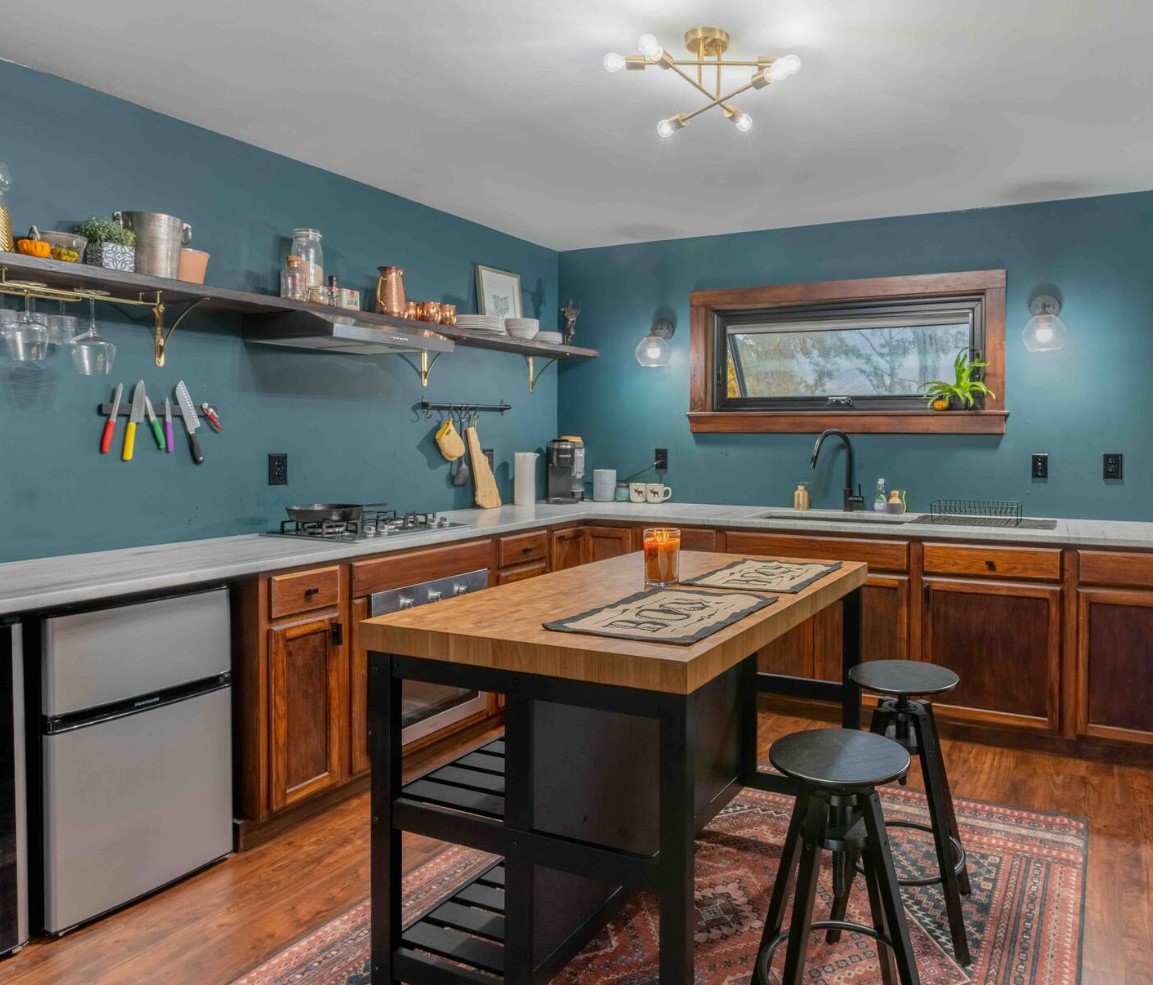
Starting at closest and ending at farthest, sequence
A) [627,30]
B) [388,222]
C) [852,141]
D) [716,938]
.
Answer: [716,938] → [627,30] → [852,141] → [388,222]

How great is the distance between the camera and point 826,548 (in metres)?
3.87

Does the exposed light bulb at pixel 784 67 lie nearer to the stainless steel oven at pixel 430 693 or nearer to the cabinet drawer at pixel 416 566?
the stainless steel oven at pixel 430 693

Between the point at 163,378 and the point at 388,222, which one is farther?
the point at 388,222

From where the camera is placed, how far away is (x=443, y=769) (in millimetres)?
2074

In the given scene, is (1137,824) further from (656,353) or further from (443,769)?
(656,353)

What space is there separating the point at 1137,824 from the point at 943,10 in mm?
2549

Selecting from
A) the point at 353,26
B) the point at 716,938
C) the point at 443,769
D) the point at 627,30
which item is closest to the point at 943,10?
the point at 627,30

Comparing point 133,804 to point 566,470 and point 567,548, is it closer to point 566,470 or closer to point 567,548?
point 567,548

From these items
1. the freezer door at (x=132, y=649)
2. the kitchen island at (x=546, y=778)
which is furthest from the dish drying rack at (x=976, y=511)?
the freezer door at (x=132, y=649)

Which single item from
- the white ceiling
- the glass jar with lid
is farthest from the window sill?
the glass jar with lid

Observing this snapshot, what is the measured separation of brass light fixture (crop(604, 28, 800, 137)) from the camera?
2.25 m

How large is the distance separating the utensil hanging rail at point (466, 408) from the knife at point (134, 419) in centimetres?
146

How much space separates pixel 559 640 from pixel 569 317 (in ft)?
11.9

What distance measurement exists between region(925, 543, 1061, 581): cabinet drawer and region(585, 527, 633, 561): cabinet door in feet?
4.43
